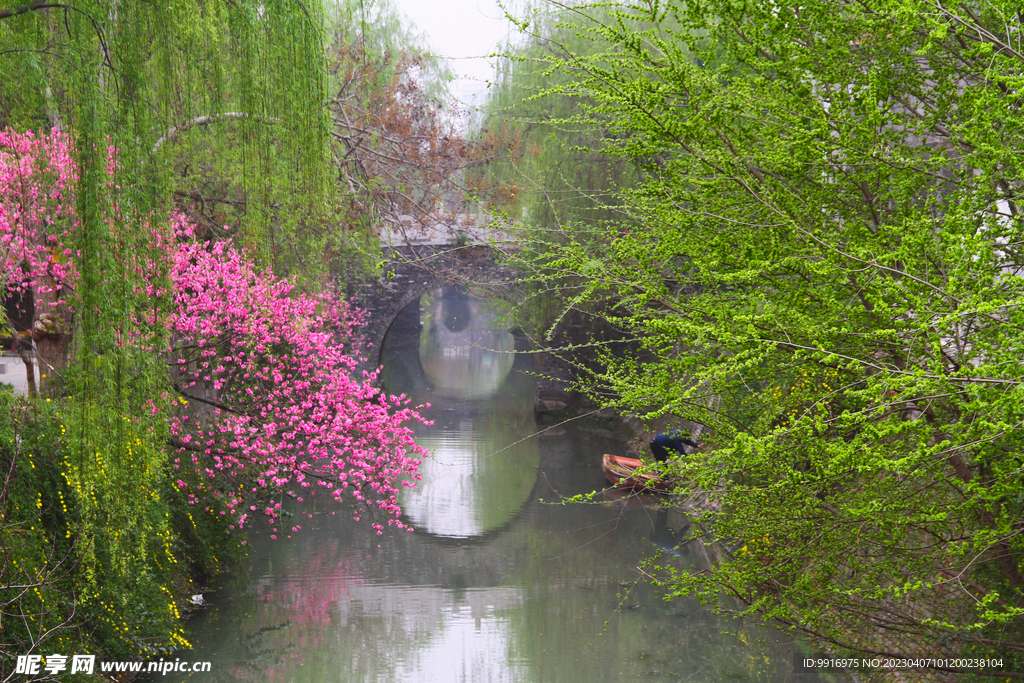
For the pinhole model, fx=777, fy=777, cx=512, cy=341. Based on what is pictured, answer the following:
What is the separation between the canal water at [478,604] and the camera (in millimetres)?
6703

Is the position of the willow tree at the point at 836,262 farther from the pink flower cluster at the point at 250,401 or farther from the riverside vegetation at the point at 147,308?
the pink flower cluster at the point at 250,401

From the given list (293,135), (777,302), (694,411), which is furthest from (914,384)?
(293,135)

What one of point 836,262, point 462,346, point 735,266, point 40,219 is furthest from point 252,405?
point 462,346

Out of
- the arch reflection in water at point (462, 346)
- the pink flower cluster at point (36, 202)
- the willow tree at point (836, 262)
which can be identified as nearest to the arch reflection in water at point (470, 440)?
the arch reflection in water at point (462, 346)

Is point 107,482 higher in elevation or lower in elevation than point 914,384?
lower

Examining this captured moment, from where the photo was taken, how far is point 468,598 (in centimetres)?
855

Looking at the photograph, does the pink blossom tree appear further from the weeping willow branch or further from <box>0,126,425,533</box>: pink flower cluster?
the weeping willow branch

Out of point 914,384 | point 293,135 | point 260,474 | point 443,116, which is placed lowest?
point 260,474

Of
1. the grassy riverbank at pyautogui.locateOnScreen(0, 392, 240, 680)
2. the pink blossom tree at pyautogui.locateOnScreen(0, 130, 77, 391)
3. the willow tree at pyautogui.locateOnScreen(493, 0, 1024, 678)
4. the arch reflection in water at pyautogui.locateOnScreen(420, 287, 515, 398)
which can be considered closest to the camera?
the willow tree at pyautogui.locateOnScreen(493, 0, 1024, 678)

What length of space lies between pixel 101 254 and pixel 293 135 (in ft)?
4.07

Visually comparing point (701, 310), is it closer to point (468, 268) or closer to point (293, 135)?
point (293, 135)

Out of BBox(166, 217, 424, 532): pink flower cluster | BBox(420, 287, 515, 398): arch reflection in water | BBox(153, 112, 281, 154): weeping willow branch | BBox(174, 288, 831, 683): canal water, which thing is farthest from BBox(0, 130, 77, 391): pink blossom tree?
BBox(420, 287, 515, 398): arch reflection in water

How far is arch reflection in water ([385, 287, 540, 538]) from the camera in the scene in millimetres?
11859

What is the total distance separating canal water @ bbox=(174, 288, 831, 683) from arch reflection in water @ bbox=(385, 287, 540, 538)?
71mm
